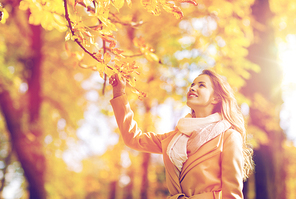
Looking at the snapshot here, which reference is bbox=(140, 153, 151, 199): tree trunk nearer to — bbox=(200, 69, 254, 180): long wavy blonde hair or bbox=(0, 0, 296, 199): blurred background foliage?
bbox=(0, 0, 296, 199): blurred background foliage

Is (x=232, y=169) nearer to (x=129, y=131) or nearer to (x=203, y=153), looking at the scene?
(x=203, y=153)

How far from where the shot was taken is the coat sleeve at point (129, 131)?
1.81m

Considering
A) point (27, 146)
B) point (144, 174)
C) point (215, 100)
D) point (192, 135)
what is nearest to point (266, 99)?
point (215, 100)

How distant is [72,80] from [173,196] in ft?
21.6

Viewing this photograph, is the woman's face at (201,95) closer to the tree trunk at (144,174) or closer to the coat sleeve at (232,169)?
the coat sleeve at (232,169)

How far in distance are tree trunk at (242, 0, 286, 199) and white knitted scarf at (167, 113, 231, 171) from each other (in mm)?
3558

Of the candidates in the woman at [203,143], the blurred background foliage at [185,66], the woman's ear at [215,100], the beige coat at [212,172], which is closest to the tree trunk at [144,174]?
the blurred background foliage at [185,66]

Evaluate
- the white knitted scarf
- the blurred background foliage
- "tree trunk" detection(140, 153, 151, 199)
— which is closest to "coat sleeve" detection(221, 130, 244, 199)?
the white knitted scarf

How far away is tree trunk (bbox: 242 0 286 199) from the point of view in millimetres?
4609

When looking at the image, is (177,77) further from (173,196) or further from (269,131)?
(173,196)

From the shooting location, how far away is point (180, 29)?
4.56m

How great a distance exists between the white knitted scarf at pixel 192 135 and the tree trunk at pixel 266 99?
11.7 ft

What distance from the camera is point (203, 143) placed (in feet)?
5.16

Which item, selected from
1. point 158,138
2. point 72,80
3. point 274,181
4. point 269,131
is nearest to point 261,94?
point 269,131
